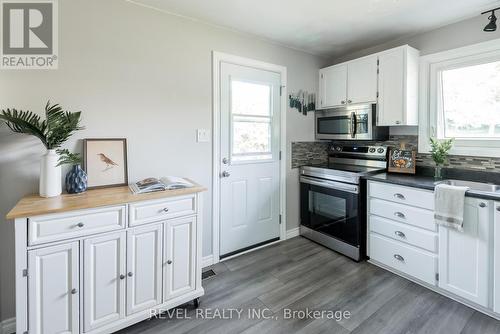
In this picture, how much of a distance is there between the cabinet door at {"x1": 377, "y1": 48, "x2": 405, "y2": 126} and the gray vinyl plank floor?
Result: 1587 mm

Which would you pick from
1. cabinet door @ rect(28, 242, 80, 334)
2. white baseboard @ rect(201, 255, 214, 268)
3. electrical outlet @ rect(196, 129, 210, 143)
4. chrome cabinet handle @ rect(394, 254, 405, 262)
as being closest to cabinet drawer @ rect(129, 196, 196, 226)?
cabinet door @ rect(28, 242, 80, 334)

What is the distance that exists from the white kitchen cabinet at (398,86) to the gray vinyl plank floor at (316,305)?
1604mm

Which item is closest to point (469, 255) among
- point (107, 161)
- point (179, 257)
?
point (179, 257)

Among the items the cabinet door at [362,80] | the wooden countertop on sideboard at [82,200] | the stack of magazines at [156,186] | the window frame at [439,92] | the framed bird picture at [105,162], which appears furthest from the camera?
the cabinet door at [362,80]

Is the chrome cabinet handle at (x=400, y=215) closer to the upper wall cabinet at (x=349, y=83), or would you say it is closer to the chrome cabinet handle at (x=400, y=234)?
the chrome cabinet handle at (x=400, y=234)

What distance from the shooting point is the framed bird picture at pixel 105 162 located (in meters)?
1.92

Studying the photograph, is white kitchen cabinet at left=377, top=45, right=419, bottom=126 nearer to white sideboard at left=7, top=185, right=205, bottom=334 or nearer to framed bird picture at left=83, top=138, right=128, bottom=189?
white sideboard at left=7, top=185, right=205, bottom=334

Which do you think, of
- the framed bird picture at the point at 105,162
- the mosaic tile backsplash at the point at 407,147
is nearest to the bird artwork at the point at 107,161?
the framed bird picture at the point at 105,162

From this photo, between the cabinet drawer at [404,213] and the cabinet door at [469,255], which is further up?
the cabinet drawer at [404,213]

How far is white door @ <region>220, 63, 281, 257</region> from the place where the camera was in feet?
8.74

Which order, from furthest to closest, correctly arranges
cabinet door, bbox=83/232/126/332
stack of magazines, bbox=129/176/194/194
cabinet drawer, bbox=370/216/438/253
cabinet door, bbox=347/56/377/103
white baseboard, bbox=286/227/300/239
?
white baseboard, bbox=286/227/300/239
cabinet door, bbox=347/56/377/103
cabinet drawer, bbox=370/216/438/253
stack of magazines, bbox=129/176/194/194
cabinet door, bbox=83/232/126/332

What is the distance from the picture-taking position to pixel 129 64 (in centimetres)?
208

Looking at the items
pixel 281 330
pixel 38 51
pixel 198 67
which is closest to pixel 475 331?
pixel 281 330

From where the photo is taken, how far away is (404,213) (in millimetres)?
2295
